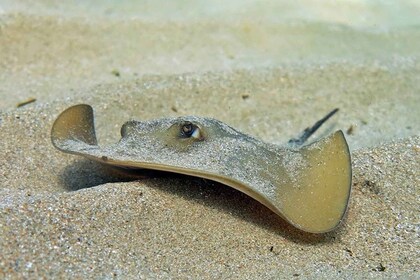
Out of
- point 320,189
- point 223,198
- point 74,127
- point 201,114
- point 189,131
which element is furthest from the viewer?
point 201,114

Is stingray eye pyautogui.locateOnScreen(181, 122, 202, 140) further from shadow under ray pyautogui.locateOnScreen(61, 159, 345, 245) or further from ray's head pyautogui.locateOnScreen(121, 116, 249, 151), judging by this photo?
shadow under ray pyautogui.locateOnScreen(61, 159, 345, 245)

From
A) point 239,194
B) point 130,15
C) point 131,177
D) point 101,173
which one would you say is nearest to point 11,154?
point 101,173

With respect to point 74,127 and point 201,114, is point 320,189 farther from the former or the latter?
point 201,114

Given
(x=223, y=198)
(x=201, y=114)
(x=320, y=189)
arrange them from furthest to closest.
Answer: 1. (x=201, y=114)
2. (x=223, y=198)
3. (x=320, y=189)

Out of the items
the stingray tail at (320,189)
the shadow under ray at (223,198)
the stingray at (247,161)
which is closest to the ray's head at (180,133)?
the stingray at (247,161)

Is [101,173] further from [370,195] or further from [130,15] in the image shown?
[130,15]

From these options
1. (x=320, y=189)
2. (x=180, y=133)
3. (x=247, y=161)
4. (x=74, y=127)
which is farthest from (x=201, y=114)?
(x=320, y=189)

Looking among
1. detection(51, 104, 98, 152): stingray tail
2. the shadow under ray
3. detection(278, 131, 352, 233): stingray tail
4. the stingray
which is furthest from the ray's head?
detection(278, 131, 352, 233): stingray tail

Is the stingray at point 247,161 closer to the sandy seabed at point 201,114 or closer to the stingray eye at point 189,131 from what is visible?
the stingray eye at point 189,131
